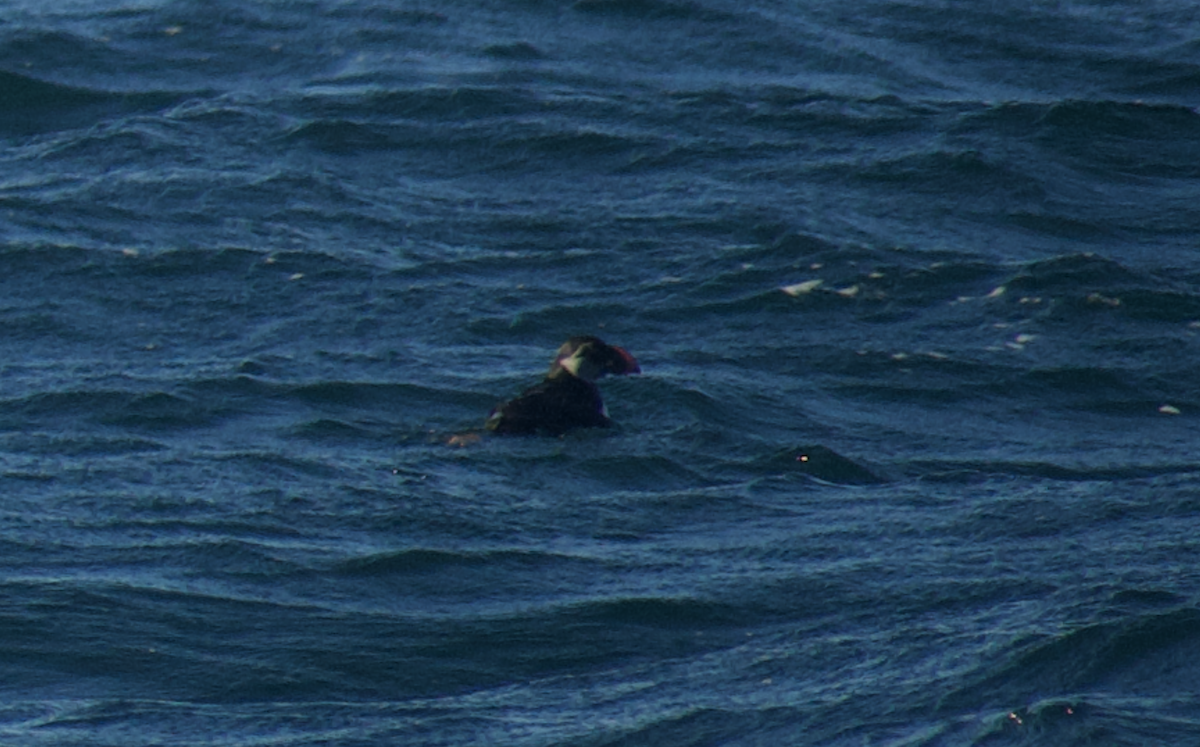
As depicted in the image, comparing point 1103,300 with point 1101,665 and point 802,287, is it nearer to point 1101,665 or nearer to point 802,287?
point 802,287

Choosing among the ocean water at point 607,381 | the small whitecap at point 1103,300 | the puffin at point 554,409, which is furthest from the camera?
the small whitecap at point 1103,300

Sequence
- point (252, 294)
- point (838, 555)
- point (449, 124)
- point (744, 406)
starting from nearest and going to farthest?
point (838, 555)
point (744, 406)
point (252, 294)
point (449, 124)

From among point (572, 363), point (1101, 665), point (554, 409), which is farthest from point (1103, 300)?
point (1101, 665)

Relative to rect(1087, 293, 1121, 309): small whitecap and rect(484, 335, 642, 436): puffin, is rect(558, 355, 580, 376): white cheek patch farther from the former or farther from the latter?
rect(1087, 293, 1121, 309): small whitecap

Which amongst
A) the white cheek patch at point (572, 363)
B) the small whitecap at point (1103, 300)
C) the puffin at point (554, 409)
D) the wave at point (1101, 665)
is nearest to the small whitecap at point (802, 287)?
the small whitecap at point (1103, 300)

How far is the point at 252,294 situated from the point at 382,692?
6.71 meters

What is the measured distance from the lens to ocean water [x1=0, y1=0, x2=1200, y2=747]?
9781 mm

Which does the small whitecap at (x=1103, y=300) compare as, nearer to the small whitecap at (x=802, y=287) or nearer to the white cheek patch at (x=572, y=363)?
the small whitecap at (x=802, y=287)

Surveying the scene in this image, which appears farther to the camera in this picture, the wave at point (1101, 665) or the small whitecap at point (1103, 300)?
the small whitecap at point (1103, 300)

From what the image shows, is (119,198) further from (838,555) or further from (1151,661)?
(1151,661)

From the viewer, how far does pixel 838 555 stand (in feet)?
36.3

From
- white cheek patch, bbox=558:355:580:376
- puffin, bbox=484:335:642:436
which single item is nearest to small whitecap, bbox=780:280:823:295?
white cheek patch, bbox=558:355:580:376

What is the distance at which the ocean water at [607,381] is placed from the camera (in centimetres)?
978

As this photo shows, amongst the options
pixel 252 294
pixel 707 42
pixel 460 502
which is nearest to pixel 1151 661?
pixel 460 502
